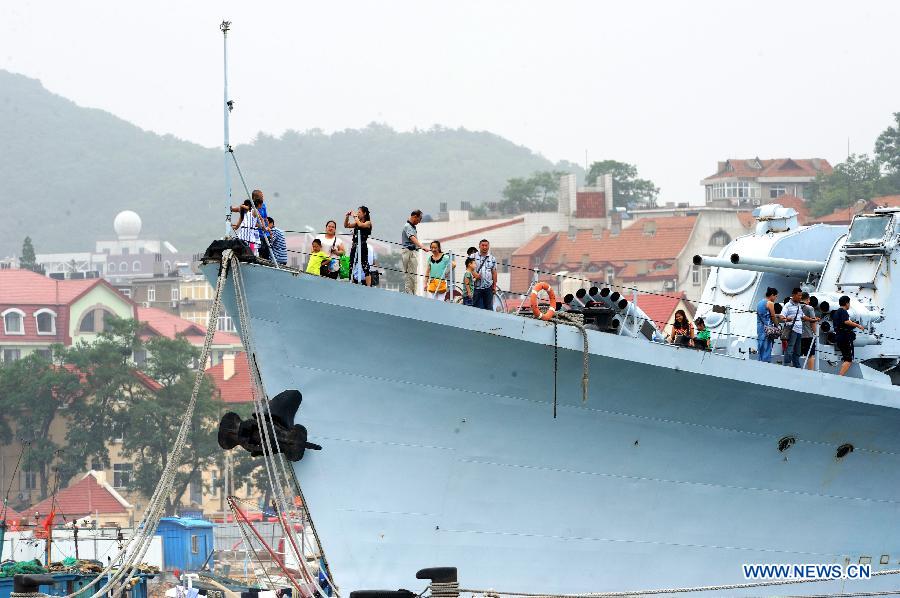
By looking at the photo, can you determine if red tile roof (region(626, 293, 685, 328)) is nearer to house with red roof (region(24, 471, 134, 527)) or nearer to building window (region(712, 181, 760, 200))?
house with red roof (region(24, 471, 134, 527))

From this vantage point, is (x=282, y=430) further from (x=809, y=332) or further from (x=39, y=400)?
(x=39, y=400)

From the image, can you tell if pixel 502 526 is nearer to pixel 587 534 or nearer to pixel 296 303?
pixel 587 534

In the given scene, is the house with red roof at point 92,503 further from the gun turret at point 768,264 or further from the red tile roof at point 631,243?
the gun turret at point 768,264

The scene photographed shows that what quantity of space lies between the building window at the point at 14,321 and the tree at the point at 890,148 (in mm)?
69513

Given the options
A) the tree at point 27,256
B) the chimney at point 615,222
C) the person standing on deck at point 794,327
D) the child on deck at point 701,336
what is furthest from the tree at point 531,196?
the person standing on deck at point 794,327

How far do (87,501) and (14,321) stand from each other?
113ft

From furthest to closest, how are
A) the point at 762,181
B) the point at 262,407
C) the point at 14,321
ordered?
1. the point at 762,181
2. the point at 14,321
3. the point at 262,407

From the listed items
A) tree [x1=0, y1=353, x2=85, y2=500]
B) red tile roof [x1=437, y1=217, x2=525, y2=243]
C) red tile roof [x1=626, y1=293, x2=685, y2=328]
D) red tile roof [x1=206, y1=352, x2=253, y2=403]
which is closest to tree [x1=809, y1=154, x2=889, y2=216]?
red tile roof [x1=437, y1=217, x2=525, y2=243]

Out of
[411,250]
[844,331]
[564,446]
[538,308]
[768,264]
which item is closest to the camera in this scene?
[538,308]

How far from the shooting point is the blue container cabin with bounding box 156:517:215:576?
53375mm

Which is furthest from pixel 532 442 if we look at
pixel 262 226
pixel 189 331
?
pixel 189 331

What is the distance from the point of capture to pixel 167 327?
109m

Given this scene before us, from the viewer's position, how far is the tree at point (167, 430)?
76188mm

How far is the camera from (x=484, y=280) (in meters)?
20.8
